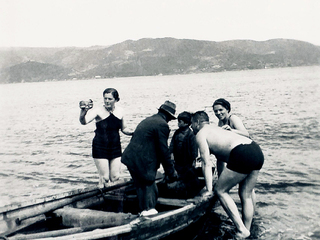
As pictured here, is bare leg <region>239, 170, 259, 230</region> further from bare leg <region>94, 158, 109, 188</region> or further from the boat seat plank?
bare leg <region>94, 158, 109, 188</region>

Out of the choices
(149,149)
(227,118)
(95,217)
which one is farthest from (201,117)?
(95,217)

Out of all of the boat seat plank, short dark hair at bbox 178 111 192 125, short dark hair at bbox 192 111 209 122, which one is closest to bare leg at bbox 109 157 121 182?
the boat seat plank

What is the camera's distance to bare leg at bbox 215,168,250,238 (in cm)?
575

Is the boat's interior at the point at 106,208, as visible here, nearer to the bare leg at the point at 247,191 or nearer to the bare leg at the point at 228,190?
the bare leg at the point at 228,190

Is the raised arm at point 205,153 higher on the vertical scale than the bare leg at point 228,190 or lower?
higher

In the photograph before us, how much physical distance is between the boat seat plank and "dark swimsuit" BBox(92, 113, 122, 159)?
127 centimetres

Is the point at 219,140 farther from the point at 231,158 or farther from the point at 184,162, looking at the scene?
the point at 184,162

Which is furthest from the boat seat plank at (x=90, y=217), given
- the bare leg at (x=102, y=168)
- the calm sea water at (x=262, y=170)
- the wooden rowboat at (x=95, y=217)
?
the calm sea water at (x=262, y=170)

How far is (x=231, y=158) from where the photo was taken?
5.62 meters

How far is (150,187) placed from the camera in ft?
18.5

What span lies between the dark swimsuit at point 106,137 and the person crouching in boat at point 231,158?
172 centimetres

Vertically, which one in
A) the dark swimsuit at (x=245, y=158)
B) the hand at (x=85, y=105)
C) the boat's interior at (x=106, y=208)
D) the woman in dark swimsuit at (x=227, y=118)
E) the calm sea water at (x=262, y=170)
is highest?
the hand at (x=85, y=105)

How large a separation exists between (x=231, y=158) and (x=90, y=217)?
257 centimetres

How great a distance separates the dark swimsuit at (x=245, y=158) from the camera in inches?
218
